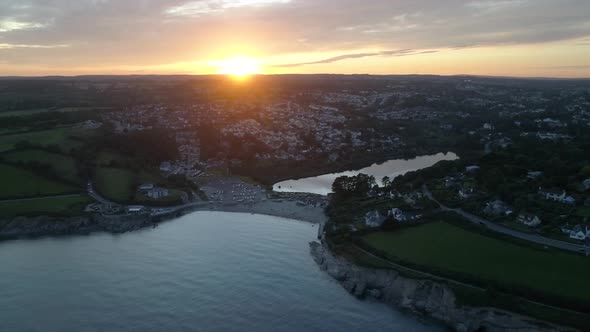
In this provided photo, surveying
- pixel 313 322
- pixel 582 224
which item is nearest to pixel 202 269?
pixel 313 322

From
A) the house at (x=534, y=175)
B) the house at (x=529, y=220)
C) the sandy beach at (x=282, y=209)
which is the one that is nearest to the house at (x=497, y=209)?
the house at (x=529, y=220)

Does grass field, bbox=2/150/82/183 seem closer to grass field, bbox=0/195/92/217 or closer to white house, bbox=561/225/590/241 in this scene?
grass field, bbox=0/195/92/217

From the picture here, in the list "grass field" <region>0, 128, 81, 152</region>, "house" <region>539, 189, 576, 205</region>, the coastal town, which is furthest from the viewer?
"grass field" <region>0, 128, 81, 152</region>

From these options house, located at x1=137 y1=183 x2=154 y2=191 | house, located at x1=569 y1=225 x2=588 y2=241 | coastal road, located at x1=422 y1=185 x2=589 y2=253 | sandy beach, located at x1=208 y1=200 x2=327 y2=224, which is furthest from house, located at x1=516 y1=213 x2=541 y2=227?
house, located at x1=137 y1=183 x2=154 y2=191

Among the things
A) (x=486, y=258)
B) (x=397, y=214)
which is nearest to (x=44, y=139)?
(x=397, y=214)

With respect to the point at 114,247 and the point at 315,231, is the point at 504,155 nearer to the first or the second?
the point at 315,231

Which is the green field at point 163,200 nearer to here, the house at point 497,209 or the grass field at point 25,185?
the grass field at point 25,185
